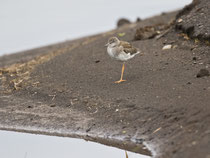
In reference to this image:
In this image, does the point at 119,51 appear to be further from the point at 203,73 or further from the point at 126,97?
the point at 203,73

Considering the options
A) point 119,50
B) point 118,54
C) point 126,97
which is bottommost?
point 126,97

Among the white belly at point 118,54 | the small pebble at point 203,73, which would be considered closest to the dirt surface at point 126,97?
the small pebble at point 203,73

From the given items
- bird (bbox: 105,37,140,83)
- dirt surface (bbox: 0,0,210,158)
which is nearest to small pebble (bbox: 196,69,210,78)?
dirt surface (bbox: 0,0,210,158)

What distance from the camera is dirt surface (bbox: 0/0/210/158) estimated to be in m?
8.76

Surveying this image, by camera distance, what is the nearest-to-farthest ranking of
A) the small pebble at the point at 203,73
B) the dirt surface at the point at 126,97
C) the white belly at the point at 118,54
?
the dirt surface at the point at 126,97
the small pebble at the point at 203,73
the white belly at the point at 118,54

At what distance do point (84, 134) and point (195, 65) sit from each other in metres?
3.90

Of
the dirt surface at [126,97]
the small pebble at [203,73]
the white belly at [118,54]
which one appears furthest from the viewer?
the white belly at [118,54]

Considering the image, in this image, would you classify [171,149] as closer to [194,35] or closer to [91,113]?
[91,113]

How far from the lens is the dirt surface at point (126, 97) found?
345 inches

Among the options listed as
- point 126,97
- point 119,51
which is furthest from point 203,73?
point 119,51

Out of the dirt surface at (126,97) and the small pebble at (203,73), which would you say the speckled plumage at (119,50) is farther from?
the small pebble at (203,73)

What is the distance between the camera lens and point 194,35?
1348 centimetres

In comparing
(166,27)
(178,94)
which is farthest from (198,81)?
A: (166,27)

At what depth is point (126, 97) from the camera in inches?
419
